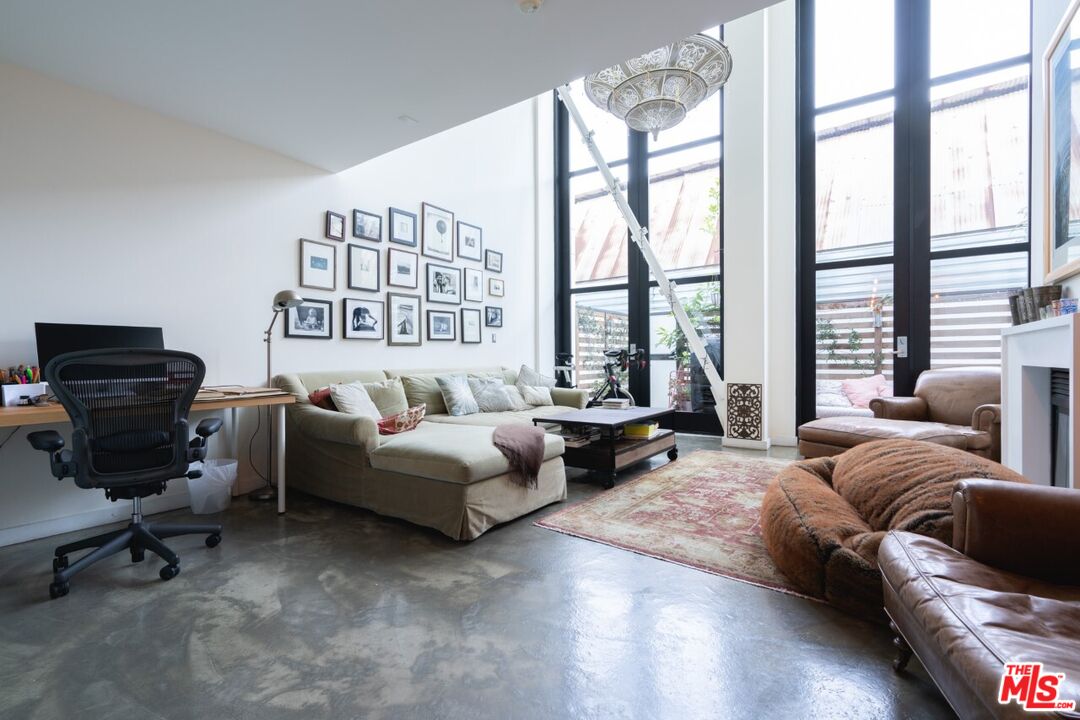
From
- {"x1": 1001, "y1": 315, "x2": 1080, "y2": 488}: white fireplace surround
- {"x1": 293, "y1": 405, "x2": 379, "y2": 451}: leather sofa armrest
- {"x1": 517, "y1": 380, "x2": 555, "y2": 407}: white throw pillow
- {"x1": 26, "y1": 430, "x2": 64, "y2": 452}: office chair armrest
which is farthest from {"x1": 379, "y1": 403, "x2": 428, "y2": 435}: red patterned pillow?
{"x1": 1001, "y1": 315, "x2": 1080, "y2": 488}: white fireplace surround

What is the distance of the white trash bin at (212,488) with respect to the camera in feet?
9.80

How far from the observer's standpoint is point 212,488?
119 inches

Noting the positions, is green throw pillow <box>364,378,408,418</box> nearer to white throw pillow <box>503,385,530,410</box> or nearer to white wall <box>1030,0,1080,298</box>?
white throw pillow <box>503,385,530,410</box>

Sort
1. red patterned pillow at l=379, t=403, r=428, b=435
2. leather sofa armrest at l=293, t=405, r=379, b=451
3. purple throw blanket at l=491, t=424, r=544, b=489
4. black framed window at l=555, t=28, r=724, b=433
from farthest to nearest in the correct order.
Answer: black framed window at l=555, t=28, r=724, b=433 → red patterned pillow at l=379, t=403, r=428, b=435 → leather sofa armrest at l=293, t=405, r=379, b=451 → purple throw blanket at l=491, t=424, r=544, b=489

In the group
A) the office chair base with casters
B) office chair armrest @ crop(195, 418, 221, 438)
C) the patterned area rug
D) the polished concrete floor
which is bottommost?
the polished concrete floor

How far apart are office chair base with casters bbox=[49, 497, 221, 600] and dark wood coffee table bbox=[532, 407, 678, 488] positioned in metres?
2.31

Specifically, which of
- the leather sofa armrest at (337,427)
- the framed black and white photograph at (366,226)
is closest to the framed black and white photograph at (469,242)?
the framed black and white photograph at (366,226)

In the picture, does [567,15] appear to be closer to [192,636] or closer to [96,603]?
[192,636]

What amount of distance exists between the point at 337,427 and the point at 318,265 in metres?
1.64

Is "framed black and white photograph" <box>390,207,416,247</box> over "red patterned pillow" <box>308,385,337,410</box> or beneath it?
over

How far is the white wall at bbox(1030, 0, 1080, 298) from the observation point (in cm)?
301

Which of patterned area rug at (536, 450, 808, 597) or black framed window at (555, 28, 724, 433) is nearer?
patterned area rug at (536, 450, 808, 597)

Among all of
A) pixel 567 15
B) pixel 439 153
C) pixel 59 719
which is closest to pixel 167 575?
pixel 59 719

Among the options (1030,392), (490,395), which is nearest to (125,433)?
(490,395)
